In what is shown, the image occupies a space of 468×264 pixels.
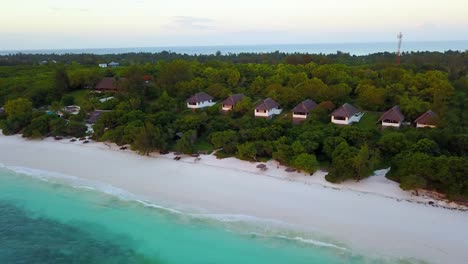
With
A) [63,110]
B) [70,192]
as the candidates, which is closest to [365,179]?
[70,192]

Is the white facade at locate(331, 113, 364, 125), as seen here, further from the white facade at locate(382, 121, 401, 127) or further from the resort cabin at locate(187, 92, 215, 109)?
the resort cabin at locate(187, 92, 215, 109)

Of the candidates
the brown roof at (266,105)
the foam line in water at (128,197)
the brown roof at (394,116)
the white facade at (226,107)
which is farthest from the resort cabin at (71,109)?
the brown roof at (394,116)

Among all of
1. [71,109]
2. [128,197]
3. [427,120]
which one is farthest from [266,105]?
[71,109]

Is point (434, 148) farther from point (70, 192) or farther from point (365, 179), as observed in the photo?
point (70, 192)

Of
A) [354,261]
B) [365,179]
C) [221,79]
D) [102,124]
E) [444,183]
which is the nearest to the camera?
[354,261]

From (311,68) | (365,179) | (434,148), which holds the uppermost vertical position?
(311,68)

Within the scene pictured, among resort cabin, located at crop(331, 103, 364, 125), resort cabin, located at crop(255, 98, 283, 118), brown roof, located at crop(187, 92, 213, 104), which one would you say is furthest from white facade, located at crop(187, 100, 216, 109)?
resort cabin, located at crop(331, 103, 364, 125)
